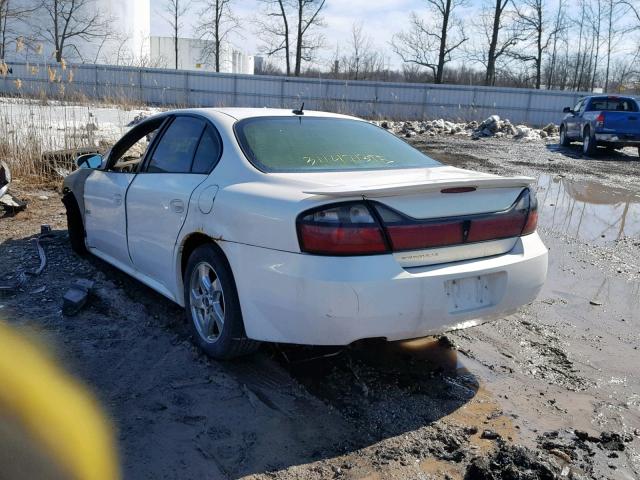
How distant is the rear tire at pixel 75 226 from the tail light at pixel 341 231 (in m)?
3.41

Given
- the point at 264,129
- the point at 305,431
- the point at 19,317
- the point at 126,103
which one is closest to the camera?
the point at 305,431

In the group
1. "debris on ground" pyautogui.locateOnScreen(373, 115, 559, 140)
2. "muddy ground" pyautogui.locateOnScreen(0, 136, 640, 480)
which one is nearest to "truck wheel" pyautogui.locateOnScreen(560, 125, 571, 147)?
"debris on ground" pyautogui.locateOnScreen(373, 115, 559, 140)

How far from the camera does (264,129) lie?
3.85 m

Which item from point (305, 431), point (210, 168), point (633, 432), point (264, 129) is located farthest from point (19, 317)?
point (633, 432)

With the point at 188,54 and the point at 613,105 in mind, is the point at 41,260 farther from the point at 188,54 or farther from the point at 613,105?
the point at 188,54

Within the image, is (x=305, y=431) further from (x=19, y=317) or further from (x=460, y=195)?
(x=19, y=317)

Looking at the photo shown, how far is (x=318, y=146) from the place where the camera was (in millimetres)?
3857

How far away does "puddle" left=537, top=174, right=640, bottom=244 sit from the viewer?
7598mm

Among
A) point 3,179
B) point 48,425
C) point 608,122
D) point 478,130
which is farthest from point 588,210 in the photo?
point 478,130

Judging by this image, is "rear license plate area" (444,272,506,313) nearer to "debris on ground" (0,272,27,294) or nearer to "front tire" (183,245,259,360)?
"front tire" (183,245,259,360)

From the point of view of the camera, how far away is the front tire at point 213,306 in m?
3.29

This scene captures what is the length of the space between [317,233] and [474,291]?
96 centimetres

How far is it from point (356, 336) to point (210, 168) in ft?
4.80

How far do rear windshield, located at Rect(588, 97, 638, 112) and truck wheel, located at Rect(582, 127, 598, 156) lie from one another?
0.68 m
